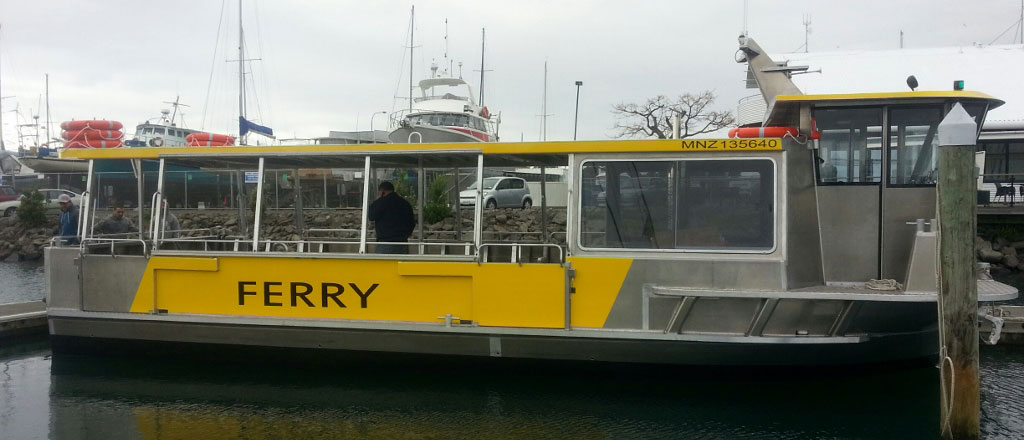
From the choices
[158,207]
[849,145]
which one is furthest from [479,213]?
[849,145]

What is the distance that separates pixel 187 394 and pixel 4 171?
34.3m

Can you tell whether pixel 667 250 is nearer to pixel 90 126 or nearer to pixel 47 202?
pixel 90 126

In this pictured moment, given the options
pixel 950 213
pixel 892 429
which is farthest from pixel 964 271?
pixel 892 429

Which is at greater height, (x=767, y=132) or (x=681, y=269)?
(x=767, y=132)

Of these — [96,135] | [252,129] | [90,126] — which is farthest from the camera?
[90,126]

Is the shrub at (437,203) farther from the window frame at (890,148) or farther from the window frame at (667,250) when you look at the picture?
the window frame at (890,148)

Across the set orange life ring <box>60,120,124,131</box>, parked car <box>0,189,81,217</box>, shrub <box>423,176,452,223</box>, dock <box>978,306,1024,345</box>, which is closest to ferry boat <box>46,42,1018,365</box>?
shrub <box>423,176,452,223</box>

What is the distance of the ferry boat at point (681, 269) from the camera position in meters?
6.48

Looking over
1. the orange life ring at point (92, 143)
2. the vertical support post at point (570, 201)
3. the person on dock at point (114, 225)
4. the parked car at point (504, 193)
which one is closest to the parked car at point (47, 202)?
the parked car at point (504, 193)

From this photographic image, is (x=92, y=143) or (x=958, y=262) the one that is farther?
(x=92, y=143)

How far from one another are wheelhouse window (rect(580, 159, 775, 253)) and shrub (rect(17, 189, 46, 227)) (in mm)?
25791

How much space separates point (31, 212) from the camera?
84.3 feet

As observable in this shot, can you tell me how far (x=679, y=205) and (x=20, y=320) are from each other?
328 inches

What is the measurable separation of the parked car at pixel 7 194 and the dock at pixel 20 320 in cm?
2421
